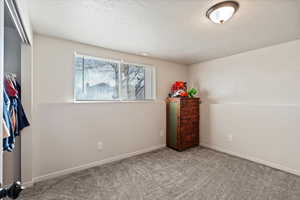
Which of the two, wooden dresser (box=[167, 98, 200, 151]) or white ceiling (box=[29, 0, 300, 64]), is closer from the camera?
white ceiling (box=[29, 0, 300, 64])

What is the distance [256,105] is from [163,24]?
2.34m

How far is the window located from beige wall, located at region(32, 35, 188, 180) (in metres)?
0.16

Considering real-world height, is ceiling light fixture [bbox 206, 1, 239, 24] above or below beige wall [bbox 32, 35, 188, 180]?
above

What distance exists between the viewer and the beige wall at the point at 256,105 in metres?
2.35

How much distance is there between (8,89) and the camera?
1.59 metres

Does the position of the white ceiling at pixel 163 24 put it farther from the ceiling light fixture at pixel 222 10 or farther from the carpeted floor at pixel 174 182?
the carpeted floor at pixel 174 182

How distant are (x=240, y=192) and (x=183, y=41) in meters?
2.35

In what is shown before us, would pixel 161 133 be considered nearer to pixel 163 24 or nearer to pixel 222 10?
pixel 163 24

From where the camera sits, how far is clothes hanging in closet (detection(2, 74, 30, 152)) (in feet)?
5.00

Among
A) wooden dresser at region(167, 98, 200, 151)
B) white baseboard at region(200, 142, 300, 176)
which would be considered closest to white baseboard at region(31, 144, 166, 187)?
wooden dresser at region(167, 98, 200, 151)

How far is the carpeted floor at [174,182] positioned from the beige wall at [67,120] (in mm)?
269

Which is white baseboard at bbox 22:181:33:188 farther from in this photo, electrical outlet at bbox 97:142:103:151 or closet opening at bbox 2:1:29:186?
electrical outlet at bbox 97:142:103:151

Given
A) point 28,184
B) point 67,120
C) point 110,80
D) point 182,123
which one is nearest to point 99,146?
point 67,120

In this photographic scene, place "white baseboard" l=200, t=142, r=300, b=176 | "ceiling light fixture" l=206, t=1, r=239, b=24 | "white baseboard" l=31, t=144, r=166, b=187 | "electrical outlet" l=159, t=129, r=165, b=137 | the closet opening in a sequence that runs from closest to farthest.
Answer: "ceiling light fixture" l=206, t=1, r=239, b=24 < the closet opening < "white baseboard" l=31, t=144, r=166, b=187 < "white baseboard" l=200, t=142, r=300, b=176 < "electrical outlet" l=159, t=129, r=165, b=137
